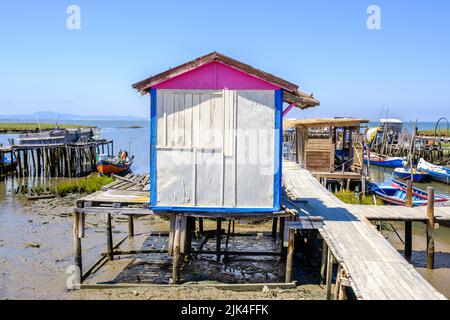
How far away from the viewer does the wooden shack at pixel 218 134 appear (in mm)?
11359

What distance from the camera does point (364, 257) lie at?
33.3ft

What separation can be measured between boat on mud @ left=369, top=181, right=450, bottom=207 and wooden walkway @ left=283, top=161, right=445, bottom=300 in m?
7.40

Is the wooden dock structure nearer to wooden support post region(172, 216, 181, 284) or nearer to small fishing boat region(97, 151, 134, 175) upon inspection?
wooden support post region(172, 216, 181, 284)

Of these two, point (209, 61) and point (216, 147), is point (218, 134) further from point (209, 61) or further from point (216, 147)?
point (209, 61)

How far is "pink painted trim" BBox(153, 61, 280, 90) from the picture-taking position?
448 inches

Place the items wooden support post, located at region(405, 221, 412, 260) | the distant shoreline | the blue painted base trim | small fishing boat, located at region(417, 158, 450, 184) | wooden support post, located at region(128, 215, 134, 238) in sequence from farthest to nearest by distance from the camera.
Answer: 1. the distant shoreline
2. small fishing boat, located at region(417, 158, 450, 184)
3. wooden support post, located at region(128, 215, 134, 238)
4. wooden support post, located at region(405, 221, 412, 260)
5. the blue painted base trim

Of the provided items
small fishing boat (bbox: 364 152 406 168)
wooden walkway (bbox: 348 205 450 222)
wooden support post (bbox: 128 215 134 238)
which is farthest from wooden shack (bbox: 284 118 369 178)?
small fishing boat (bbox: 364 152 406 168)

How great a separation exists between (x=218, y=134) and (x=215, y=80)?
138cm

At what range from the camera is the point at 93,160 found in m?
39.7

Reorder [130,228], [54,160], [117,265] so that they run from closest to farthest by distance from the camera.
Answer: [117,265]
[130,228]
[54,160]

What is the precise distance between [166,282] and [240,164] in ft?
14.6

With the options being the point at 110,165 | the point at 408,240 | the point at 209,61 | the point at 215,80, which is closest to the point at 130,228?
the point at 215,80

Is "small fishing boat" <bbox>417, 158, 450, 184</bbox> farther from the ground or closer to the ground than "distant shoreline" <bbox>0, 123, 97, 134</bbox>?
closer to the ground
